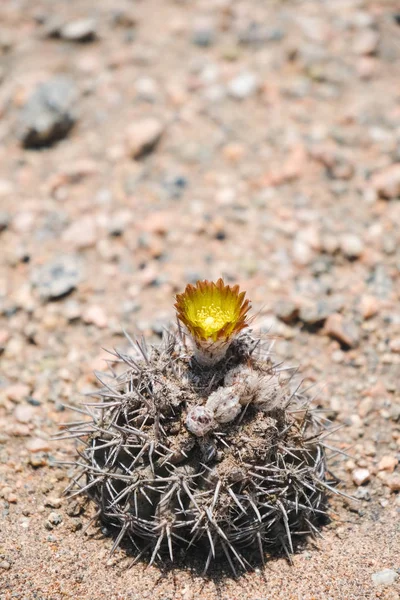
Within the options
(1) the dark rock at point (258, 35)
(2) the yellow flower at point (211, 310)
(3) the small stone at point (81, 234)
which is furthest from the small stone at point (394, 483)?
(1) the dark rock at point (258, 35)

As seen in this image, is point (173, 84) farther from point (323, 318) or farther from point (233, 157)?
point (323, 318)

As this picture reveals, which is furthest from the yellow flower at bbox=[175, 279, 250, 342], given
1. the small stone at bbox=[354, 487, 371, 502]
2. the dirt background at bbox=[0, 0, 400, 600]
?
the small stone at bbox=[354, 487, 371, 502]

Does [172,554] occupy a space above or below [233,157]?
below

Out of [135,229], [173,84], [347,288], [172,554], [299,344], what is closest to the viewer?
[172,554]

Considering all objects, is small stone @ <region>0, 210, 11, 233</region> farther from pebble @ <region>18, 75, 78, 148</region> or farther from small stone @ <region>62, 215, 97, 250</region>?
pebble @ <region>18, 75, 78, 148</region>

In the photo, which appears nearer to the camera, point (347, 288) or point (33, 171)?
point (347, 288)

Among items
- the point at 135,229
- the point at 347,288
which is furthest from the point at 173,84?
the point at 347,288

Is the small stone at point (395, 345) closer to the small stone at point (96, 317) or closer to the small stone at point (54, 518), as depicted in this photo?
the small stone at point (96, 317)
